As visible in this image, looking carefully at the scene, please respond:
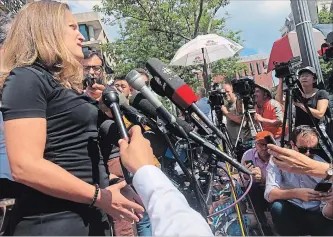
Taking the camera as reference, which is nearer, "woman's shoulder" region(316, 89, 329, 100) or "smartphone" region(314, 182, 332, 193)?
"smartphone" region(314, 182, 332, 193)

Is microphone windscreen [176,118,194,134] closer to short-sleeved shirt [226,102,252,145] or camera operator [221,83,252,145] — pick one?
short-sleeved shirt [226,102,252,145]

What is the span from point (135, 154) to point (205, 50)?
8043 millimetres

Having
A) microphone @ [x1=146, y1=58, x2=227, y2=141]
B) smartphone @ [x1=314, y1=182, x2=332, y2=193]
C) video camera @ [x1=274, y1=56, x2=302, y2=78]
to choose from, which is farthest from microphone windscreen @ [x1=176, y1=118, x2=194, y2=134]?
video camera @ [x1=274, y1=56, x2=302, y2=78]

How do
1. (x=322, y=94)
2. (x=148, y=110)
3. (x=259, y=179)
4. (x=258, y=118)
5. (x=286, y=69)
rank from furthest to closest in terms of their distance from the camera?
(x=258, y=118), (x=322, y=94), (x=259, y=179), (x=286, y=69), (x=148, y=110)

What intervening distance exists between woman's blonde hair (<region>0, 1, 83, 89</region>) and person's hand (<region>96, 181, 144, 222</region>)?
19.6 inches

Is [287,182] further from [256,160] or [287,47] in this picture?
[287,47]

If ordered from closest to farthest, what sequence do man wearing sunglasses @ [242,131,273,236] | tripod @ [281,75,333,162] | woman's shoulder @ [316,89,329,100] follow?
1. tripod @ [281,75,333,162]
2. man wearing sunglasses @ [242,131,273,236]
3. woman's shoulder @ [316,89,329,100]

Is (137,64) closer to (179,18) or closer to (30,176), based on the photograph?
(179,18)

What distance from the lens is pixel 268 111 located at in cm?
499

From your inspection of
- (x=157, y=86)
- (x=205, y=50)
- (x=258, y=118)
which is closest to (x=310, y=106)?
(x=258, y=118)

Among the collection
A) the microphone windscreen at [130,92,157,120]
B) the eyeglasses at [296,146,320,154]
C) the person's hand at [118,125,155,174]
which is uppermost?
the microphone windscreen at [130,92,157,120]

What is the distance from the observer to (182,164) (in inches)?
61.2

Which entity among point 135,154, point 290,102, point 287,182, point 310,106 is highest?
point 135,154

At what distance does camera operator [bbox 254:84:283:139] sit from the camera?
4762 mm
